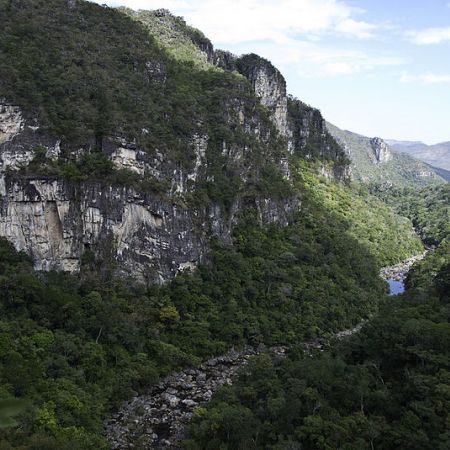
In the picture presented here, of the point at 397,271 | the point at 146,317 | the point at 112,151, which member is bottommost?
the point at 397,271

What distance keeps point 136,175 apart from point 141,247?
22.5 ft

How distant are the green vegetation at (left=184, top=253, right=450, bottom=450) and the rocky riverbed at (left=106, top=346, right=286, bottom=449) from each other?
97.8 inches

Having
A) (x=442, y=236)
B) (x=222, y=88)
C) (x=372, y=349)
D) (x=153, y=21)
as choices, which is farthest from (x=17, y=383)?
(x=442, y=236)

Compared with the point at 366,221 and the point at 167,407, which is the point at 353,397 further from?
the point at 366,221

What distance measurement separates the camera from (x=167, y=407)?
1361 inches

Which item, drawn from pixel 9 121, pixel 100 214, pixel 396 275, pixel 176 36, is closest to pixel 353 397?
pixel 100 214

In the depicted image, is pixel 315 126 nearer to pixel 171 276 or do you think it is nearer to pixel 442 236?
pixel 442 236

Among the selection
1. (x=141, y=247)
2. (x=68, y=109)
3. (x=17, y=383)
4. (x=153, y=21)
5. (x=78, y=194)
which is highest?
(x=153, y=21)

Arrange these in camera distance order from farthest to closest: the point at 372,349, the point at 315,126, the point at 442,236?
the point at 315,126 < the point at 442,236 < the point at 372,349

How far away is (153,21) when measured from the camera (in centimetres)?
7769

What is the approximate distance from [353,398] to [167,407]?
1323cm

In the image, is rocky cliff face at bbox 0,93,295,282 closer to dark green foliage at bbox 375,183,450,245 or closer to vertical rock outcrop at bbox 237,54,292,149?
vertical rock outcrop at bbox 237,54,292,149

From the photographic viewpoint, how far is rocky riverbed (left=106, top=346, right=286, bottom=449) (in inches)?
1198

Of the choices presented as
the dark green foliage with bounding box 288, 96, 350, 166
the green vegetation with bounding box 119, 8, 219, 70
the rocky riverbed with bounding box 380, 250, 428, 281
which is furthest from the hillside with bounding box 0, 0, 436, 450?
→ the dark green foliage with bounding box 288, 96, 350, 166
